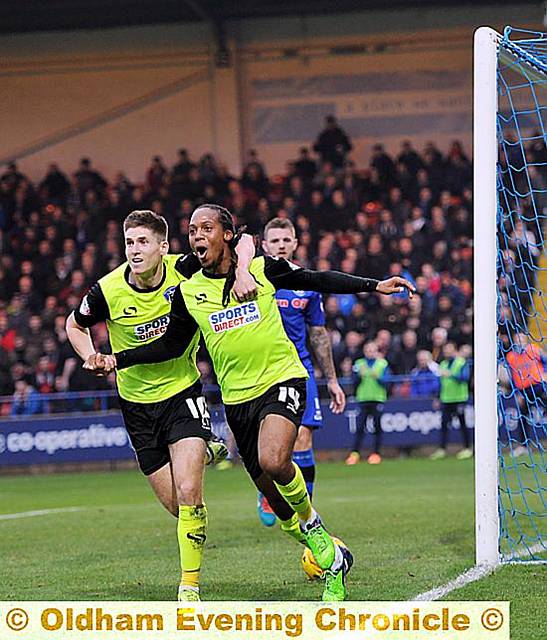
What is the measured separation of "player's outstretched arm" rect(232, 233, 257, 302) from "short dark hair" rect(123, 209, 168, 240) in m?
0.53

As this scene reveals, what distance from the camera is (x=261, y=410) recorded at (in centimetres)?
679

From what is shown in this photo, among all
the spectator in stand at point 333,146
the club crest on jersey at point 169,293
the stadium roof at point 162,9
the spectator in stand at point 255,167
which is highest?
the stadium roof at point 162,9

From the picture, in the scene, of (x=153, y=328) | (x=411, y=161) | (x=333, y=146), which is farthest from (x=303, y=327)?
(x=333, y=146)

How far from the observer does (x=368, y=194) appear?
87.1 feet

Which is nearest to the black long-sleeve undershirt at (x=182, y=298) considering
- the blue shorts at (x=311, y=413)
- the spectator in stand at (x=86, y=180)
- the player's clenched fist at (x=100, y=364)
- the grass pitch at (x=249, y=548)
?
the player's clenched fist at (x=100, y=364)

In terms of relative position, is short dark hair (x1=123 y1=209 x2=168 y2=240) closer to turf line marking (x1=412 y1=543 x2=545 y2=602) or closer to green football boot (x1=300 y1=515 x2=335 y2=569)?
green football boot (x1=300 y1=515 x2=335 y2=569)

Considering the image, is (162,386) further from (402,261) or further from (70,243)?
(70,243)

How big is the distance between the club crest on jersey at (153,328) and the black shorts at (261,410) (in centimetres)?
64

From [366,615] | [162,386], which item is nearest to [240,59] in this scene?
[162,386]

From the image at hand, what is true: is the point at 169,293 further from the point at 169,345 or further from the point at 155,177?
the point at 155,177

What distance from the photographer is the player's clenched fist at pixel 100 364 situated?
6805mm

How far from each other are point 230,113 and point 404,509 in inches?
718

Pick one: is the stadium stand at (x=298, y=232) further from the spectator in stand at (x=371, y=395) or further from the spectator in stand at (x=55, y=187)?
the spectator in stand at (x=371, y=395)

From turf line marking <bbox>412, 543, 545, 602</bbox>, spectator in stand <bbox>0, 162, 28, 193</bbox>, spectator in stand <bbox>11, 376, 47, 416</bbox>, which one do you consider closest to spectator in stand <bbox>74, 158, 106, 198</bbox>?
spectator in stand <bbox>0, 162, 28, 193</bbox>
